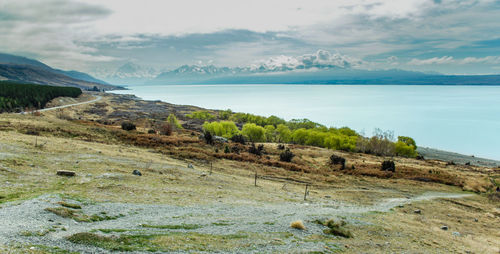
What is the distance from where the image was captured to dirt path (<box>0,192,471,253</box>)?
11055mm

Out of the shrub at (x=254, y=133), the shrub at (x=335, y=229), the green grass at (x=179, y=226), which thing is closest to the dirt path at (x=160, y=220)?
the green grass at (x=179, y=226)

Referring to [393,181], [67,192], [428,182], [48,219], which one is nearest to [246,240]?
[48,219]

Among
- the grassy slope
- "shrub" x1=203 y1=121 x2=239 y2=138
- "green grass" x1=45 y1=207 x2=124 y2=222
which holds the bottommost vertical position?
"shrub" x1=203 y1=121 x2=239 y2=138

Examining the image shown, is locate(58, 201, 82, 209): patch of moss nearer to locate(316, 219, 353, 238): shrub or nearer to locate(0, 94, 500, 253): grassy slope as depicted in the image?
locate(0, 94, 500, 253): grassy slope

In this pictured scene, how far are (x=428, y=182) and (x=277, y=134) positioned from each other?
80.3m

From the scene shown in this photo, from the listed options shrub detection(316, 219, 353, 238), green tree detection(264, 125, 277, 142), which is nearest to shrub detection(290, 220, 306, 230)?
shrub detection(316, 219, 353, 238)

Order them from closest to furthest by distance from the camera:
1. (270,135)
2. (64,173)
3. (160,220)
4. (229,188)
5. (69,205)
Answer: (69,205), (160,220), (64,173), (229,188), (270,135)

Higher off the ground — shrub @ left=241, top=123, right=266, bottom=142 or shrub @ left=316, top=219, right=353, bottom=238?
shrub @ left=316, top=219, right=353, bottom=238

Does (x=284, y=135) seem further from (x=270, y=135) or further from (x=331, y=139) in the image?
(x=331, y=139)

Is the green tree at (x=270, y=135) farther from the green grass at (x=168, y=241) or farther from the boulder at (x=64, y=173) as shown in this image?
the green grass at (x=168, y=241)

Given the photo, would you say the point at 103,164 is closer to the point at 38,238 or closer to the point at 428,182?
the point at 38,238

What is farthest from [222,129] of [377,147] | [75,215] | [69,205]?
[75,215]

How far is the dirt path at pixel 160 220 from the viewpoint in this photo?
11.1 meters

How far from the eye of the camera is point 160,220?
15.1 m
